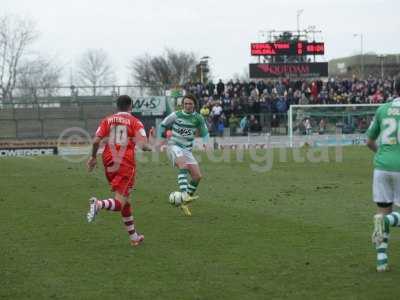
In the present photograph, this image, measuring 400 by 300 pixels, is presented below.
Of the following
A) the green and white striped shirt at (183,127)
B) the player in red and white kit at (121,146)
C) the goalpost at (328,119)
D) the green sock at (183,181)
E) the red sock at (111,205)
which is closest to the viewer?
the red sock at (111,205)

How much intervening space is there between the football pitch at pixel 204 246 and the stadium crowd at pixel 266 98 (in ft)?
77.9

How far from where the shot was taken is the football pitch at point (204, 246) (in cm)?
750

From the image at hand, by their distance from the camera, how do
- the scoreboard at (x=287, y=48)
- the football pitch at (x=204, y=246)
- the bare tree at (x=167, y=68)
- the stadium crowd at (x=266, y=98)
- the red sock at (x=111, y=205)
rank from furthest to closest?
the bare tree at (x=167, y=68)
the scoreboard at (x=287, y=48)
the stadium crowd at (x=266, y=98)
the red sock at (x=111, y=205)
the football pitch at (x=204, y=246)

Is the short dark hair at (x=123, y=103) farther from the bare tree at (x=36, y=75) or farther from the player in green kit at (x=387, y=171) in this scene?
the bare tree at (x=36, y=75)

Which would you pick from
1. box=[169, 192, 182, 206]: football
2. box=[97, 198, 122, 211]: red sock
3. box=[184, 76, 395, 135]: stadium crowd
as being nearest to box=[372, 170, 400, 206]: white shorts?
box=[97, 198, 122, 211]: red sock

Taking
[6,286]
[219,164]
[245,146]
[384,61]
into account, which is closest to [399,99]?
[6,286]

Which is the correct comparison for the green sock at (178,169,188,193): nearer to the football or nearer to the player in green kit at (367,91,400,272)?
the football

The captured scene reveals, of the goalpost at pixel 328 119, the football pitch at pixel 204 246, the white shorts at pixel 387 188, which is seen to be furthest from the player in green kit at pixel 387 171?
the goalpost at pixel 328 119

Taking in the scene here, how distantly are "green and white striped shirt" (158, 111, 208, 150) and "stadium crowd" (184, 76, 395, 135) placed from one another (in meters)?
27.4

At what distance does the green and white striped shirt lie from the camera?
14.2m

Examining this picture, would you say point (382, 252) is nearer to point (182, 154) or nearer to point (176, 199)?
point (176, 199)

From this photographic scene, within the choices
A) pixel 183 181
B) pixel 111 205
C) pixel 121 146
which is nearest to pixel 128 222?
pixel 111 205

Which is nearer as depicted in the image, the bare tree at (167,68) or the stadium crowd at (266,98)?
the stadium crowd at (266,98)

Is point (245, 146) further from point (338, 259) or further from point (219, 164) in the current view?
point (338, 259)
